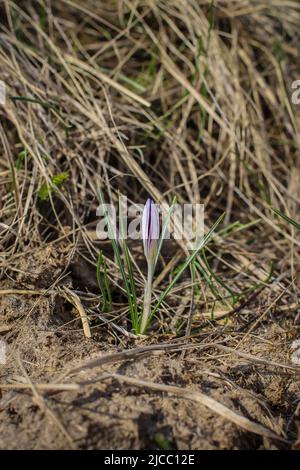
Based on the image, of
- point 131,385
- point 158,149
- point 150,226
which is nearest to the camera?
point 131,385

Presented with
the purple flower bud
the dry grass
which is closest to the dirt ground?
the dry grass

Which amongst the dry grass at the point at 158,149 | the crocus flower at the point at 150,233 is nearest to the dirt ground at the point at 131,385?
the dry grass at the point at 158,149

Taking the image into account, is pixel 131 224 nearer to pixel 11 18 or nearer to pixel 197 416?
pixel 197 416

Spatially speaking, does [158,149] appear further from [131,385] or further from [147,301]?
[131,385]

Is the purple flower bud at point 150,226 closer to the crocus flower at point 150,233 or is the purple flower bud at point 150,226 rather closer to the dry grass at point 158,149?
the crocus flower at point 150,233

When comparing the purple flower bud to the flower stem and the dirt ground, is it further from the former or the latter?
the dirt ground

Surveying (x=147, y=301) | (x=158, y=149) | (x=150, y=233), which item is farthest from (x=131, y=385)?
(x=158, y=149)
